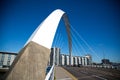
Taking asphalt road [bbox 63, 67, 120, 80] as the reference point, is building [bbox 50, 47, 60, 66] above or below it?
above

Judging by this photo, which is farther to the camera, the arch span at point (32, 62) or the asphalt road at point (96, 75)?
the asphalt road at point (96, 75)

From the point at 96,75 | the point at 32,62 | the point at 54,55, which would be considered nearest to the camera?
the point at 32,62

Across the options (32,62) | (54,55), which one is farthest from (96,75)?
(32,62)

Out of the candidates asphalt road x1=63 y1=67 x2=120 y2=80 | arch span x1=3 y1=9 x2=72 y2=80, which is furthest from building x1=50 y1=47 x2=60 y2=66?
arch span x1=3 y1=9 x2=72 y2=80

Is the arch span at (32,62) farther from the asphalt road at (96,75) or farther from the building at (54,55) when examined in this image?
the building at (54,55)

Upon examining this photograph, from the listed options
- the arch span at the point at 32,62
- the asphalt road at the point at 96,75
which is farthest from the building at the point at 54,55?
the arch span at the point at 32,62

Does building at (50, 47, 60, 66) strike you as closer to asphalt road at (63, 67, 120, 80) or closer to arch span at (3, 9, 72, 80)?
asphalt road at (63, 67, 120, 80)

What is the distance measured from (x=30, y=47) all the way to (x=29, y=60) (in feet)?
1.66

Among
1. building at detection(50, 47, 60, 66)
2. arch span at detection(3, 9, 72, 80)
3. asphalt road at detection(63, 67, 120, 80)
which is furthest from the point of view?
building at detection(50, 47, 60, 66)

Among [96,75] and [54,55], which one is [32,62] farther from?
[54,55]

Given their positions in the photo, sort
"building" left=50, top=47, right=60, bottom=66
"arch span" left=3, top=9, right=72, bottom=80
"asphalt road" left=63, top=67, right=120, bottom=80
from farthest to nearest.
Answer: "building" left=50, top=47, right=60, bottom=66
"asphalt road" left=63, top=67, right=120, bottom=80
"arch span" left=3, top=9, right=72, bottom=80

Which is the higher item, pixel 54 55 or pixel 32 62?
pixel 54 55

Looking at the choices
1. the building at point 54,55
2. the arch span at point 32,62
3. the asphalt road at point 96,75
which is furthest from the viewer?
the building at point 54,55


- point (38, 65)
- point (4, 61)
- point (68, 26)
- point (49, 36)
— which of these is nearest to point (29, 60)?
point (38, 65)
